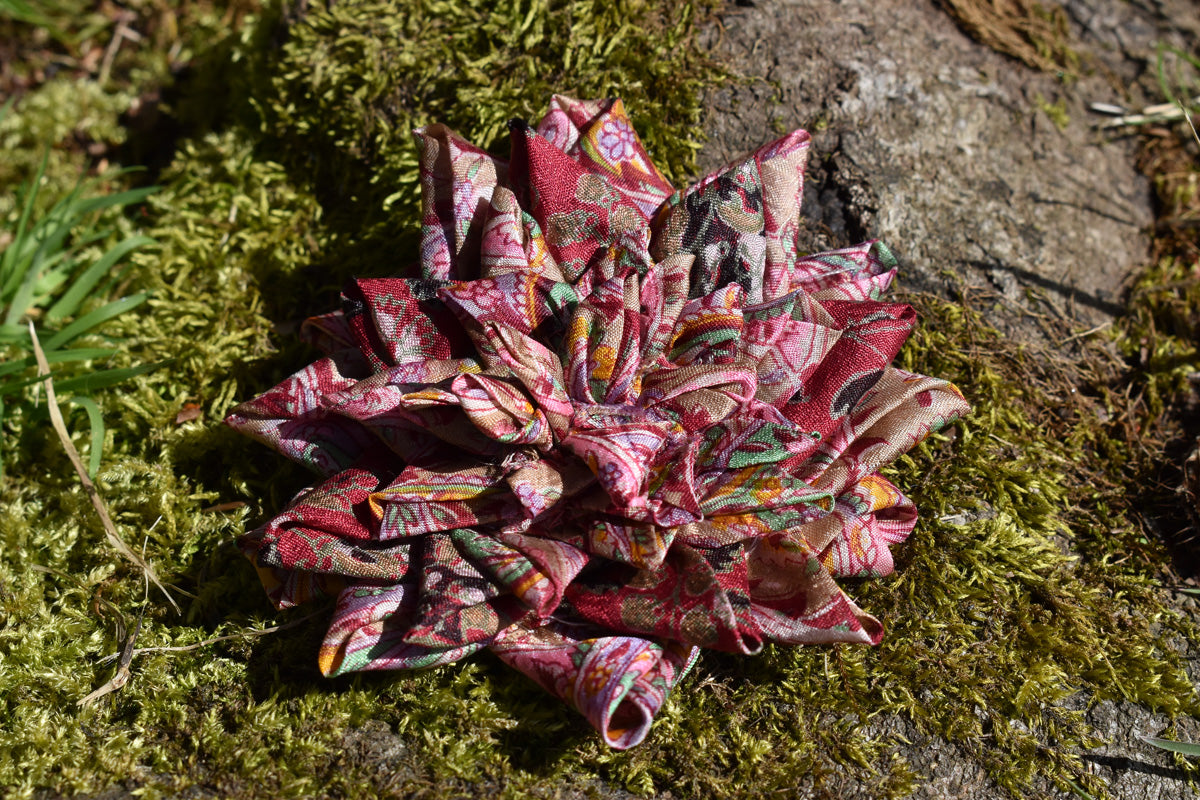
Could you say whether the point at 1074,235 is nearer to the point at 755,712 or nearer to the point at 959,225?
the point at 959,225

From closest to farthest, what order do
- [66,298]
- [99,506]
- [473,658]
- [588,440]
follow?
[588,440], [473,658], [99,506], [66,298]

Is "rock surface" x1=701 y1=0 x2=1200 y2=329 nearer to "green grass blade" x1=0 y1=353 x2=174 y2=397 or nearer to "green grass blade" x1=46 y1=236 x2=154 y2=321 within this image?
"green grass blade" x1=0 y1=353 x2=174 y2=397

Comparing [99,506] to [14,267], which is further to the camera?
[14,267]

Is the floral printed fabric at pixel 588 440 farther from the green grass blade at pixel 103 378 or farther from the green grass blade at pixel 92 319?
the green grass blade at pixel 92 319

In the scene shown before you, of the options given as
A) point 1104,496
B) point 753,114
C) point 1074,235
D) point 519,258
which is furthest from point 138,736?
point 1074,235

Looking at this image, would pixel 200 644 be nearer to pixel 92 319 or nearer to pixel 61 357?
pixel 61 357

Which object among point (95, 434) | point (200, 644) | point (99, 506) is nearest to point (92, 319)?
point (95, 434)

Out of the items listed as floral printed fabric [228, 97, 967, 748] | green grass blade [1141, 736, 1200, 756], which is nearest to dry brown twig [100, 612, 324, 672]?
floral printed fabric [228, 97, 967, 748]
